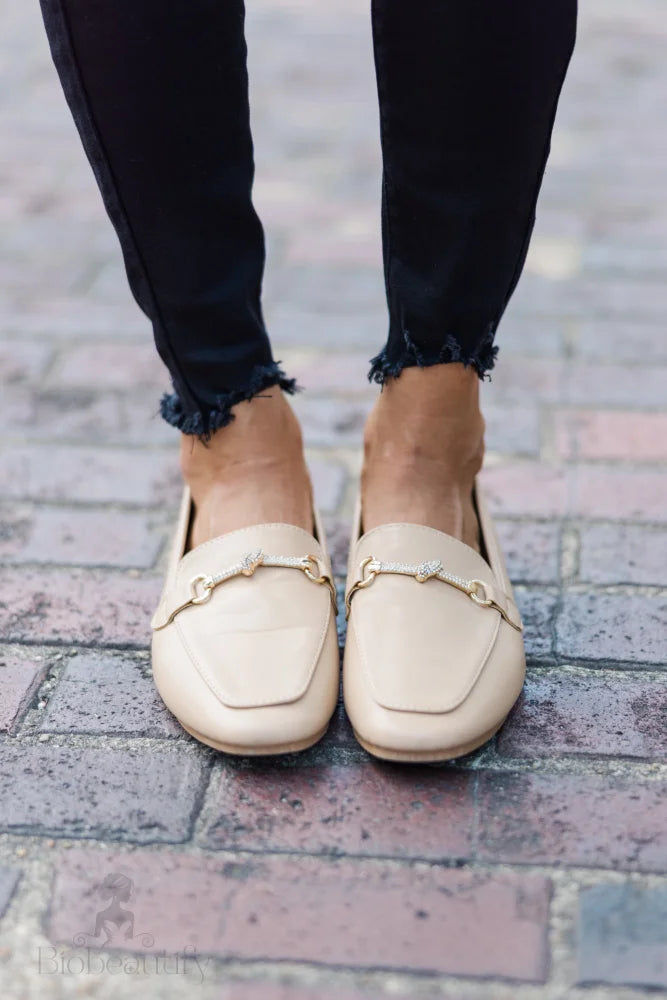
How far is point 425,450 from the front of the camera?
1206 millimetres

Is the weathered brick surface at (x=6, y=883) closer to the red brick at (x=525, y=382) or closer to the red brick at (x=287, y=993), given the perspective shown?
the red brick at (x=287, y=993)

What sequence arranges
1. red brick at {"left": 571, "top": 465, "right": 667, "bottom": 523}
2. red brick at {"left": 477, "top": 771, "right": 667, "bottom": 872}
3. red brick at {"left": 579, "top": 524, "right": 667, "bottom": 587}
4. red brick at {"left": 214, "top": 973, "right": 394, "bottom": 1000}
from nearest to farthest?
red brick at {"left": 214, "top": 973, "right": 394, "bottom": 1000}, red brick at {"left": 477, "top": 771, "right": 667, "bottom": 872}, red brick at {"left": 579, "top": 524, "right": 667, "bottom": 587}, red brick at {"left": 571, "top": 465, "right": 667, "bottom": 523}

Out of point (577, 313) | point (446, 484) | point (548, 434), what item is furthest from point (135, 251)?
point (577, 313)

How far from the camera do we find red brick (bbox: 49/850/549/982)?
87cm

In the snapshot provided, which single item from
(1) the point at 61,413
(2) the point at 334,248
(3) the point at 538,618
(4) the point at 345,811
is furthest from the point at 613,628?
(2) the point at 334,248

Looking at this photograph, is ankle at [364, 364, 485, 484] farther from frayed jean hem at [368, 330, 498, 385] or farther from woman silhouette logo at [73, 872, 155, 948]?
woman silhouette logo at [73, 872, 155, 948]

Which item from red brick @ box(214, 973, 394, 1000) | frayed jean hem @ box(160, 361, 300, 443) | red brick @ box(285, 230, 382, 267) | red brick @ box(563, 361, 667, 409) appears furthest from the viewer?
red brick @ box(285, 230, 382, 267)

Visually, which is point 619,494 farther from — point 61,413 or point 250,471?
point 61,413

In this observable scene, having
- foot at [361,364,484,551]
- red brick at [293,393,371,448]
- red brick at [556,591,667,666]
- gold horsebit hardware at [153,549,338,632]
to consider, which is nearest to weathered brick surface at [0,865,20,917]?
gold horsebit hardware at [153,549,338,632]

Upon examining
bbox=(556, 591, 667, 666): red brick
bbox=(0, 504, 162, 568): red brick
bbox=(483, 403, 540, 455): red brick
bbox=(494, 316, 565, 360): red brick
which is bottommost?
bbox=(494, 316, 565, 360): red brick

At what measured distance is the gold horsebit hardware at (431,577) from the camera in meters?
1.14

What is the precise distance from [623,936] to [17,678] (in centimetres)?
67

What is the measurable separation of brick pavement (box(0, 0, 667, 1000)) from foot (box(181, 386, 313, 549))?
0.60 feet

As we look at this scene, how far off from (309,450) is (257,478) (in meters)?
0.45
